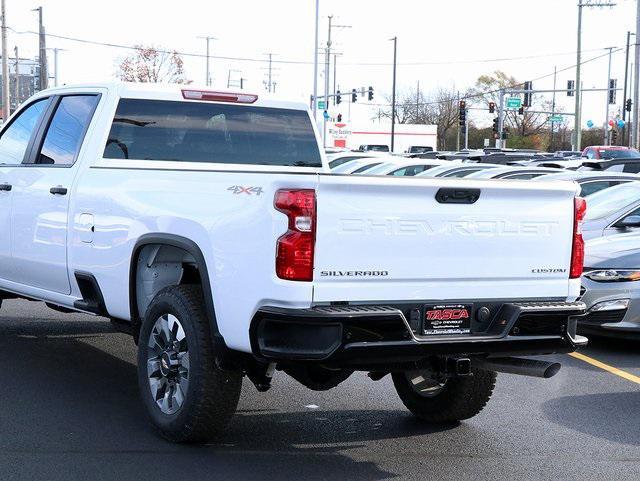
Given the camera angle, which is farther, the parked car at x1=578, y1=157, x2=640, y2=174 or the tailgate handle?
the parked car at x1=578, y1=157, x2=640, y2=174

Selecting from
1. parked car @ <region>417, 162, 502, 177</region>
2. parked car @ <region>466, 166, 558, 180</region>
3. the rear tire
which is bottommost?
the rear tire

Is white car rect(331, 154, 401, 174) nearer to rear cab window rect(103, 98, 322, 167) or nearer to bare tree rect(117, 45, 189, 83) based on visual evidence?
rear cab window rect(103, 98, 322, 167)

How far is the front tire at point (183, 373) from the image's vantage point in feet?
19.0

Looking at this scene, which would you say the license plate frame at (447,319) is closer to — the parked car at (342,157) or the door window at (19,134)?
the door window at (19,134)

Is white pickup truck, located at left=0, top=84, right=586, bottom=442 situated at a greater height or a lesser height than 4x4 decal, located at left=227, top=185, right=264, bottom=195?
lesser

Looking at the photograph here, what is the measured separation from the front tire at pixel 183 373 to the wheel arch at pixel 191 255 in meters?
0.11

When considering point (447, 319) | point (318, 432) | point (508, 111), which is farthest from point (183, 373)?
point (508, 111)

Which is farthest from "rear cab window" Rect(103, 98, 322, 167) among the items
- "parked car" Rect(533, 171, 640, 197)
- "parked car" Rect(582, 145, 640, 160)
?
"parked car" Rect(582, 145, 640, 160)

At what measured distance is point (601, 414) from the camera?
7.22 meters

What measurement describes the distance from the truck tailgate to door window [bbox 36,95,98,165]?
2873mm

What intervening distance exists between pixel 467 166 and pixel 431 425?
1412 cm

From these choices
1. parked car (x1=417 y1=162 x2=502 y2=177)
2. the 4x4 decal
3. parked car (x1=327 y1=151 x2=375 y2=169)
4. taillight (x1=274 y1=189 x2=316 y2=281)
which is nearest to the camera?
taillight (x1=274 y1=189 x2=316 y2=281)

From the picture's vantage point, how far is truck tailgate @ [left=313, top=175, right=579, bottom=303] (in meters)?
5.30

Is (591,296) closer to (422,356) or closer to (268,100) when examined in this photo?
(268,100)
